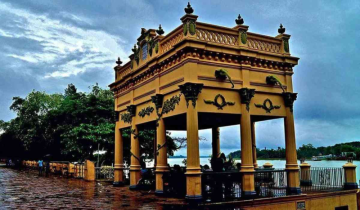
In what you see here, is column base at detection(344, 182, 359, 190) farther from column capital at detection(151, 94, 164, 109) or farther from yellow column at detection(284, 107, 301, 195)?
column capital at detection(151, 94, 164, 109)

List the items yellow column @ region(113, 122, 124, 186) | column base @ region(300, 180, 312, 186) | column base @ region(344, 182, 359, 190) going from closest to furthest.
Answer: column base @ region(344, 182, 359, 190) → column base @ region(300, 180, 312, 186) → yellow column @ region(113, 122, 124, 186)

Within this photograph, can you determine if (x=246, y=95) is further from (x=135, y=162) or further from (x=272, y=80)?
(x=135, y=162)

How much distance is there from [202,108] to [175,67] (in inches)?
87.0

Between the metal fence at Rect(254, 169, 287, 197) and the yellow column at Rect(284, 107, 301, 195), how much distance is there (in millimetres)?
320

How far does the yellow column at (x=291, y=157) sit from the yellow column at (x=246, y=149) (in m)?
2.25

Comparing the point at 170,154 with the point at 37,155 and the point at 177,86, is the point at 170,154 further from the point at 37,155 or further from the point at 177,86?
the point at 37,155

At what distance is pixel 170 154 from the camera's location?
33.0 meters

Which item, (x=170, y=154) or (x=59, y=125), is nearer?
(x=170, y=154)

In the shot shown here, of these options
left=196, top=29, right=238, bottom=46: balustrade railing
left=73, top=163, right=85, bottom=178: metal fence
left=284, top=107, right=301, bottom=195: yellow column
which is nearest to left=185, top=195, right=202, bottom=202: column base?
left=284, top=107, right=301, bottom=195: yellow column

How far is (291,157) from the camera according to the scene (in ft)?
50.2

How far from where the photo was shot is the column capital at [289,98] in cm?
1570

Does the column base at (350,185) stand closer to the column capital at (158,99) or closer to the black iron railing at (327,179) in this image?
the black iron railing at (327,179)

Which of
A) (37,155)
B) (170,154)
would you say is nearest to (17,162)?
A: (37,155)

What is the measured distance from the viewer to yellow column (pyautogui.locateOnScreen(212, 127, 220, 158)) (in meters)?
19.3
